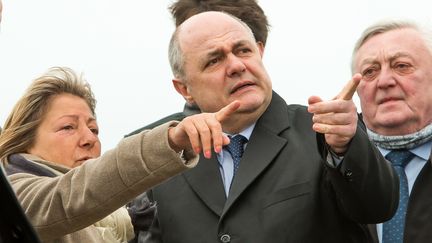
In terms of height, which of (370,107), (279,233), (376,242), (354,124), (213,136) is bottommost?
(376,242)

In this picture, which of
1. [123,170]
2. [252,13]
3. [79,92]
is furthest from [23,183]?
[252,13]

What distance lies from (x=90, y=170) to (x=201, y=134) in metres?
0.53

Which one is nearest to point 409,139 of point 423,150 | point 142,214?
point 423,150

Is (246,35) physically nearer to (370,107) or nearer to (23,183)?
(370,107)

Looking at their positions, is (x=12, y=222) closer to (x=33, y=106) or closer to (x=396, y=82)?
(x=33, y=106)

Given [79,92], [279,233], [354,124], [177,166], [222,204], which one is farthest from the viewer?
[79,92]

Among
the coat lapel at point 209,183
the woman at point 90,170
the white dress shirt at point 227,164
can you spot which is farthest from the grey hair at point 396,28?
the woman at point 90,170

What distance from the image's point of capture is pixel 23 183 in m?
3.00

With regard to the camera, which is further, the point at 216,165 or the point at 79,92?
the point at 79,92

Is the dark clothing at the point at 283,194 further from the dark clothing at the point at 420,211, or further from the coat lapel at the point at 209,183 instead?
the dark clothing at the point at 420,211

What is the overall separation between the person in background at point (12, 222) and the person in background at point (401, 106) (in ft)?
9.15

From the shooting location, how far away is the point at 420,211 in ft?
11.5

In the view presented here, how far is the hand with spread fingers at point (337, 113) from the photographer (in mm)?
2783

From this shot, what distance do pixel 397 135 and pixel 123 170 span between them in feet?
5.95
